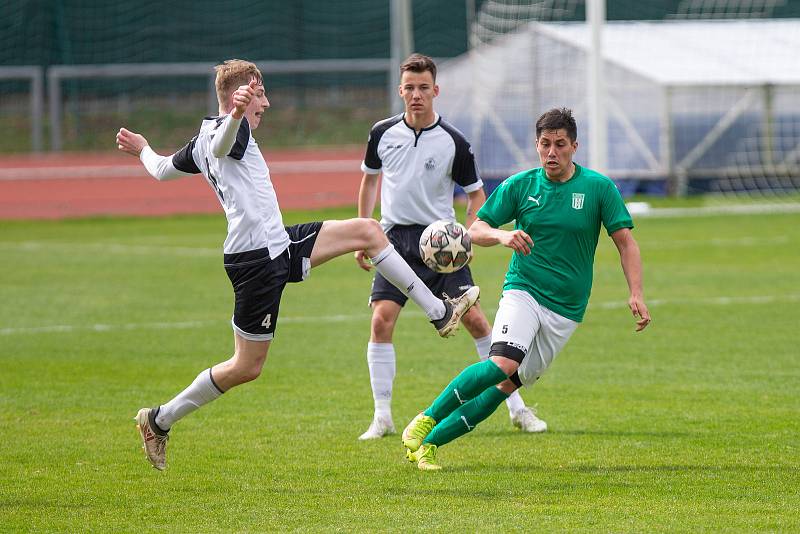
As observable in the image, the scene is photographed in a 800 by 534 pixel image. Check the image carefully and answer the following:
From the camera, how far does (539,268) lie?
6.75 meters

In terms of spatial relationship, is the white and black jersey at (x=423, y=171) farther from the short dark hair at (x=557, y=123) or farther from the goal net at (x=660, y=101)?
the goal net at (x=660, y=101)

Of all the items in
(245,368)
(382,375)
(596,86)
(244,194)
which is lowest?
(382,375)

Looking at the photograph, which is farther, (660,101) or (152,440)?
(660,101)

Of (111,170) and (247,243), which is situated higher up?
(247,243)

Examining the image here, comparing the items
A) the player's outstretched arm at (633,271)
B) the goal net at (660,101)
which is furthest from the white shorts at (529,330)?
the goal net at (660,101)

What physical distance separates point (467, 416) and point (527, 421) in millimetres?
1300

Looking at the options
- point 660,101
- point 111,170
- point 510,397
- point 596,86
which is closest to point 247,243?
point 510,397

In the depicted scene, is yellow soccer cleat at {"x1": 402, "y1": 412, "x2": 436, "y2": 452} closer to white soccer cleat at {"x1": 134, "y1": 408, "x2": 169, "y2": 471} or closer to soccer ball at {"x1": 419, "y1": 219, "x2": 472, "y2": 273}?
soccer ball at {"x1": 419, "y1": 219, "x2": 472, "y2": 273}

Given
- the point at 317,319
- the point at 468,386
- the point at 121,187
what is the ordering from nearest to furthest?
the point at 468,386 → the point at 317,319 → the point at 121,187

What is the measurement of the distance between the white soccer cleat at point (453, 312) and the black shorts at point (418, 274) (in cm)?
79

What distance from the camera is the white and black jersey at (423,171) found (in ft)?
26.2

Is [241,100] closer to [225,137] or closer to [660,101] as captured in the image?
[225,137]

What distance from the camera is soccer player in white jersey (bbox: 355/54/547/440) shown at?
26.0ft

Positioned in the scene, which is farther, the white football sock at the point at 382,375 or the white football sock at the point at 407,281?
the white football sock at the point at 382,375
